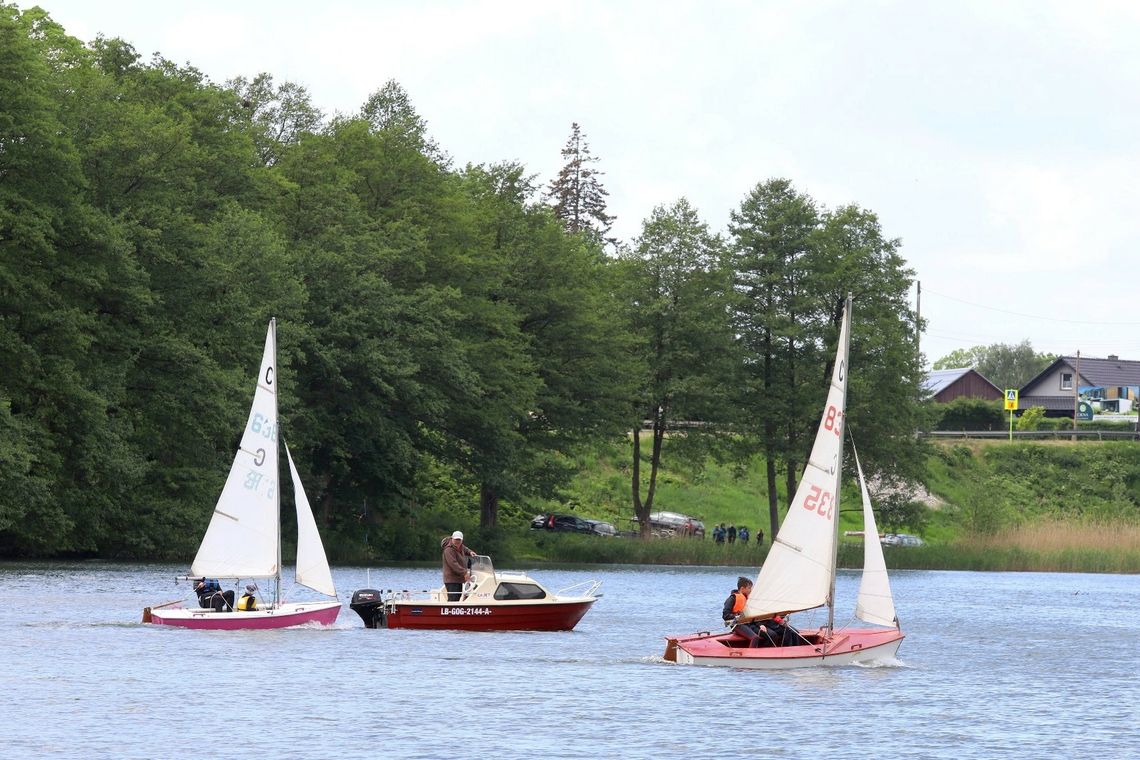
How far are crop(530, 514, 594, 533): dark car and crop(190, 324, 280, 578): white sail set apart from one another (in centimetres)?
5435

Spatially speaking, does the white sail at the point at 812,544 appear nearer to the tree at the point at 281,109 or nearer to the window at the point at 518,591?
the window at the point at 518,591

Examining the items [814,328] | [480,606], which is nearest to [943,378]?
[814,328]

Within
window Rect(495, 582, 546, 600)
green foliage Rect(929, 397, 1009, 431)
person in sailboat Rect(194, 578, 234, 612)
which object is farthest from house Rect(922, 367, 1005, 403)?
person in sailboat Rect(194, 578, 234, 612)

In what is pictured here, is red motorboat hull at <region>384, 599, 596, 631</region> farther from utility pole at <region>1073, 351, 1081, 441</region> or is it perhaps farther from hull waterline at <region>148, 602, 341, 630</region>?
utility pole at <region>1073, 351, 1081, 441</region>

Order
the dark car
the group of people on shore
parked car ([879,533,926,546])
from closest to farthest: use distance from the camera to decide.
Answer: the group of people on shore
the dark car
parked car ([879,533,926,546])

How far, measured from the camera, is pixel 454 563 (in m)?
47.8

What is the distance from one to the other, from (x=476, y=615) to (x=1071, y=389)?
155 meters

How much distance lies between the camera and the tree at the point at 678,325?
100250 mm

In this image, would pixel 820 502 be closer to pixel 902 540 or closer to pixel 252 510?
pixel 252 510

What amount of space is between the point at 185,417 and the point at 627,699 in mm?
44610

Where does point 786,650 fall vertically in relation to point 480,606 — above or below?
below

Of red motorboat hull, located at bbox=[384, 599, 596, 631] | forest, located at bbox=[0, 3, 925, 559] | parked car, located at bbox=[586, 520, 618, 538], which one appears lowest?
red motorboat hull, located at bbox=[384, 599, 596, 631]

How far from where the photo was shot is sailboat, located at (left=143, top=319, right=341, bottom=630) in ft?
153

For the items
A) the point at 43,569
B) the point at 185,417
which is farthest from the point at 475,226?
the point at 43,569
